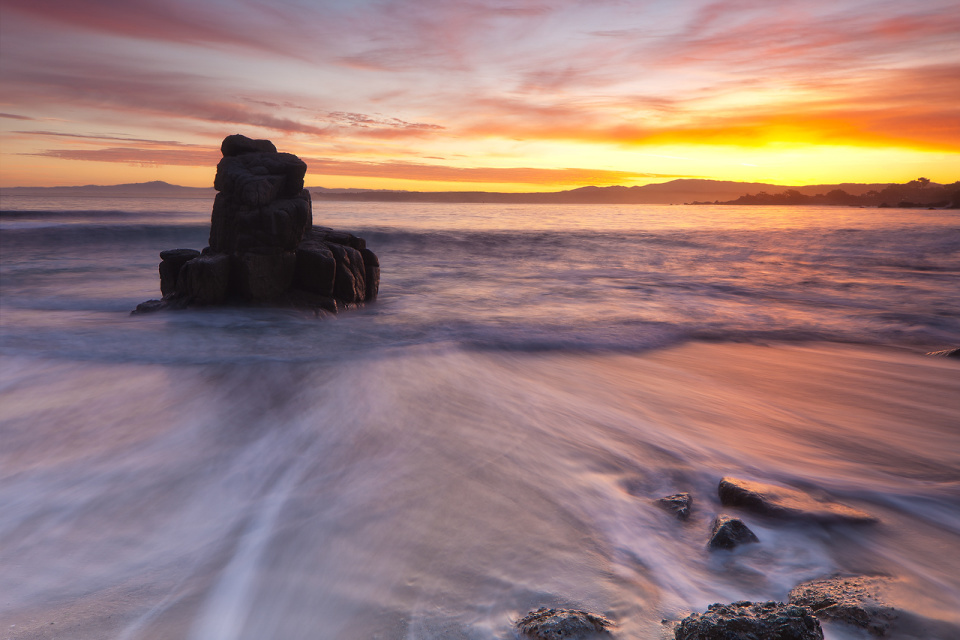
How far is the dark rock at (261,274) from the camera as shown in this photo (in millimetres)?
9523

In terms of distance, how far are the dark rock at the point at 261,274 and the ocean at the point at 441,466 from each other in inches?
22.5

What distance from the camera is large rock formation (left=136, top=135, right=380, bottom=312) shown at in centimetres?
948

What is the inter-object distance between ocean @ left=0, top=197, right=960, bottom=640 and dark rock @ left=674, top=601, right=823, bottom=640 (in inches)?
14.6

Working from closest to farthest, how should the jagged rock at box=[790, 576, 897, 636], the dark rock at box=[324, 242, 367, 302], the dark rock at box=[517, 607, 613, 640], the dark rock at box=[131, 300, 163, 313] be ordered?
the dark rock at box=[517, 607, 613, 640]
the jagged rock at box=[790, 576, 897, 636]
the dark rock at box=[131, 300, 163, 313]
the dark rock at box=[324, 242, 367, 302]

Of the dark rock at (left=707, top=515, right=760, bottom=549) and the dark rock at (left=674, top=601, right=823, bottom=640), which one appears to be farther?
the dark rock at (left=707, top=515, right=760, bottom=549)

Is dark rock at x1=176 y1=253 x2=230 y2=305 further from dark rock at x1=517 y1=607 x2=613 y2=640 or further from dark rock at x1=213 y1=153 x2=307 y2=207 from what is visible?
dark rock at x1=517 y1=607 x2=613 y2=640

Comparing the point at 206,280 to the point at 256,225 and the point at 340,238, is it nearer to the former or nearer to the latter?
the point at 256,225

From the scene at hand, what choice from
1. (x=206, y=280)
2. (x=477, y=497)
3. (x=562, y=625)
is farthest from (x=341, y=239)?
(x=562, y=625)

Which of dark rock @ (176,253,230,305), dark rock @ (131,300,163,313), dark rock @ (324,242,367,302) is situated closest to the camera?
dark rock @ (176,253,230,305)

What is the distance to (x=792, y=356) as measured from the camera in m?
8.09

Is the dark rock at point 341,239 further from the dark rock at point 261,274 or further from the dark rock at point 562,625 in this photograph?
the dark rock at point 562,625

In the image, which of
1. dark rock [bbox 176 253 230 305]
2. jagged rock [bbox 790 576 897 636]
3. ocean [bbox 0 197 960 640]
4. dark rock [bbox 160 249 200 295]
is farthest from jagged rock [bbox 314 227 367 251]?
jagged rock [bbox 790 576 897 636]

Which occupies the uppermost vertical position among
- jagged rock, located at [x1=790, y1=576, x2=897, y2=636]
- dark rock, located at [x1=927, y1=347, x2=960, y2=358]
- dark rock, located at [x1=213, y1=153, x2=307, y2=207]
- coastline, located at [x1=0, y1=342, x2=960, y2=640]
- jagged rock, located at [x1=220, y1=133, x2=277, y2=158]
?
jagged rock, located at [x1=220, y1=133, x2=277, y2=158]

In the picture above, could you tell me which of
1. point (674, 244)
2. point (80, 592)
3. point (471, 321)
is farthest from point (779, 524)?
point (674, 244)
